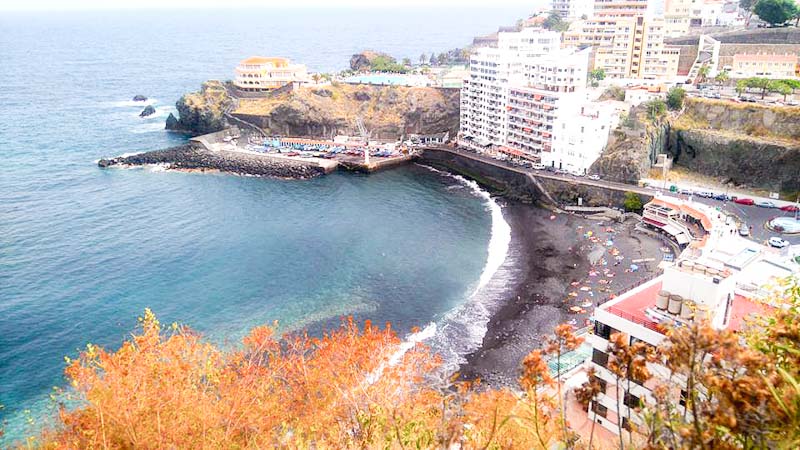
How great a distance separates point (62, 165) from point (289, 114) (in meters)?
37.1

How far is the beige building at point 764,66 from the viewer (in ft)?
258

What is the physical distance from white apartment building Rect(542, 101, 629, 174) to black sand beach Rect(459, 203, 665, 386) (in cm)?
1002

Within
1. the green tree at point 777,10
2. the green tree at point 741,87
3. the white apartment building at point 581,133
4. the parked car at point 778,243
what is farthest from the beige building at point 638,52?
the parked car at point 778,243

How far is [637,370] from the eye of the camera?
9.53m

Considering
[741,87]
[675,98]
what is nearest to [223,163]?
[675,98]

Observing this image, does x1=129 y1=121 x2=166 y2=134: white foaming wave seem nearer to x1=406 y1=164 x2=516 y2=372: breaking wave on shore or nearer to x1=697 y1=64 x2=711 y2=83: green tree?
x1=406 y1=164 x2=516 y2=372: breaking wave on shore

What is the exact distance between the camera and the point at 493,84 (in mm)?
85438

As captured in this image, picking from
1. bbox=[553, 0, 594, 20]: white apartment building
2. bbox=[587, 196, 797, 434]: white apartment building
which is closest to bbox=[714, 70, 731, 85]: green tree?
bbox=[587, 196, 797, 434]: white apartment building

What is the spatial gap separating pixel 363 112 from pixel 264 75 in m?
25.0

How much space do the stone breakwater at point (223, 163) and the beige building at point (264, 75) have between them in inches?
958

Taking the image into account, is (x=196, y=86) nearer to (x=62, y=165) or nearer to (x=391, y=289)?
(x=62, y=165)

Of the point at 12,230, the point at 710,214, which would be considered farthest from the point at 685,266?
the point at 12,230

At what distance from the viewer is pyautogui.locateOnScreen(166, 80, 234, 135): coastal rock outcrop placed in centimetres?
10750

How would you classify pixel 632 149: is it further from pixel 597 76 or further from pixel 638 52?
pixel 638 52
